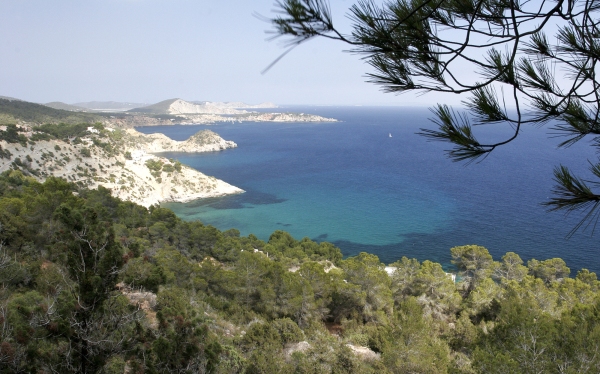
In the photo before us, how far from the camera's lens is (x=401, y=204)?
108 feet

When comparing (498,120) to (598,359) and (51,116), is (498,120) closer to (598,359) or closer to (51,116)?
(598,359)

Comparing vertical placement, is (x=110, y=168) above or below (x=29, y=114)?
below

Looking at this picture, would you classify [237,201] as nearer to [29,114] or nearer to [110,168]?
[110,168]

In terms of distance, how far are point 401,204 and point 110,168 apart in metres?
29.9

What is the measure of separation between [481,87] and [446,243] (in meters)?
24.5

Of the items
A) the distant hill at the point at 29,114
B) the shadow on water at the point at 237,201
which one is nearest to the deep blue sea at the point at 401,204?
the shadow on water at the point at 237,201

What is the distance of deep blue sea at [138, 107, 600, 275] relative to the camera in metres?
23.5

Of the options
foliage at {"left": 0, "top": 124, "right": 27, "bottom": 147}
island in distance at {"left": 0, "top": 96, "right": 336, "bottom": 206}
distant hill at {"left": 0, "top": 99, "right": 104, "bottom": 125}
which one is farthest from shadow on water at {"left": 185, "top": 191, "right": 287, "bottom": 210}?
distant hill at {"left": 0, "top": 99, "right": 104, "bottom": 125}

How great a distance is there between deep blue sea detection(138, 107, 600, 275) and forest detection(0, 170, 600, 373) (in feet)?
15.6

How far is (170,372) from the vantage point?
4.32 metres

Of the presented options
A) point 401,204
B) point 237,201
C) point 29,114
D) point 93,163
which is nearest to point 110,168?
point 93,163

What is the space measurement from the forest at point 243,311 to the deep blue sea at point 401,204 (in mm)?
4755

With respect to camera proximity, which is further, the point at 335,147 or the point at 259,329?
the point at 335,147

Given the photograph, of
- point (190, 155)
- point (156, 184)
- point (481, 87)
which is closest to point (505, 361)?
point (481, 87)
